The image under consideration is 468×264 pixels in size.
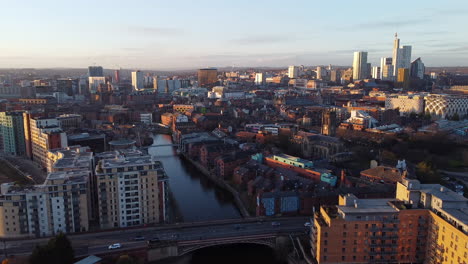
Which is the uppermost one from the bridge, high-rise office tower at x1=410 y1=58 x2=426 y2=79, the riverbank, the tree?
high-rise office tower at x1=410 y1=58 x2=426 y2=79

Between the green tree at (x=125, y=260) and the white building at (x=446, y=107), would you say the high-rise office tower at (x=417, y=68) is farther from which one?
the green tree at (x=125, y=260)

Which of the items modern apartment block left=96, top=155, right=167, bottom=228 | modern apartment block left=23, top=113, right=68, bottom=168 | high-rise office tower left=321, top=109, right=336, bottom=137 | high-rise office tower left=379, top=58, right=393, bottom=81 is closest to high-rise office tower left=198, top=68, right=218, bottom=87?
high-rise office tower left=379, top=58, right=393, bottom=81

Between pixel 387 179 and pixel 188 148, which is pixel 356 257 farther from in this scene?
pixel 188 148

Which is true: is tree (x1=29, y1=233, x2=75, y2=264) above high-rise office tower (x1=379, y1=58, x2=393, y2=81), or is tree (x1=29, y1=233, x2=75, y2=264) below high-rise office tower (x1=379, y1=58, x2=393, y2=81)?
below

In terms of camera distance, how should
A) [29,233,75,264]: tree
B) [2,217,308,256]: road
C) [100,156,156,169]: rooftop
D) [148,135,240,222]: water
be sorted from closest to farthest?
[29,233,75,264]: tree
[2,217,308,256]: road
[100,156,156,169]: rooftop
[148,135,240,222]: water

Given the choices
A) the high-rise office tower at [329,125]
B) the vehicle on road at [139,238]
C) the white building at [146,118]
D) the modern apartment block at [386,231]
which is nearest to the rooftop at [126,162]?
the vehicle on road at [139,238]

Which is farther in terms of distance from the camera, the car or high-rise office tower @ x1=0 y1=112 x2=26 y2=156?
high-rise office tower @ x1=0 y1=112 x2=26 y2=156

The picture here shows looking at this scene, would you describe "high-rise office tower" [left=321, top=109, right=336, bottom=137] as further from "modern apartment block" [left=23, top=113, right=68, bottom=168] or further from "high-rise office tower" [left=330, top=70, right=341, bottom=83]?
"high-rise office tower" [left=330, top=70, right=341, bottom=83]
